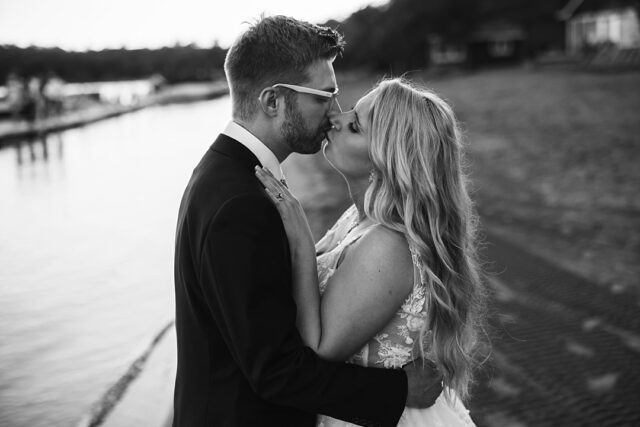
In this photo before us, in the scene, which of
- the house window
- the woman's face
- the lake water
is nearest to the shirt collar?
the woman's face

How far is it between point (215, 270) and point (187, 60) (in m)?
119

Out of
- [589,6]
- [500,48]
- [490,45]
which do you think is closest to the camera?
[589,6]

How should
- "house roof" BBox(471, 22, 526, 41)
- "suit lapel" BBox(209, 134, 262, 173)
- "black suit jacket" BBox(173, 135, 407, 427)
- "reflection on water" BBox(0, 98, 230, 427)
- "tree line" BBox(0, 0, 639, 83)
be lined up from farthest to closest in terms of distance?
"house roof" BBox(471, 22, 526, 41), "tree line" BBox(0, 0, 639, 83), "reflection on water" BBox(0, 98, 230, 427), "suit lapel" BBox(209, 134, 262, 173), "black suit jacket" BBox(173, 135, 407, 427)

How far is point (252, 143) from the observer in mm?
2021

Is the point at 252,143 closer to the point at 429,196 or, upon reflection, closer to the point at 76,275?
the point at 429,196

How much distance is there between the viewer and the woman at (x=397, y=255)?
6.55 ft

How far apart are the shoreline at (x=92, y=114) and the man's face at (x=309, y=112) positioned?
19.7 m

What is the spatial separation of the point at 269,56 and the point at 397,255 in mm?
810

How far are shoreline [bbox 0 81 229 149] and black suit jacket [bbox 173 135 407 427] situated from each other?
65.2ft

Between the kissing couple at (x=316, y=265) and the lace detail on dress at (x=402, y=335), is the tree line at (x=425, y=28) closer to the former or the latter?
the kissing couple at (x=316, y=265)

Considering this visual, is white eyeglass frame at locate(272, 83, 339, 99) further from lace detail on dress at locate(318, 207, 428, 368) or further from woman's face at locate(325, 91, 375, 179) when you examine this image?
lace detail on dress at locate(318, 207, 428, 368)

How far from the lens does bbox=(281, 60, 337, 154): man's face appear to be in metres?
2.11

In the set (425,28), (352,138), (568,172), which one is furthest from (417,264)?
(425,28)

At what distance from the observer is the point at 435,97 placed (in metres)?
2.30
